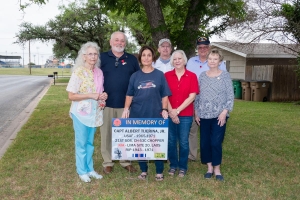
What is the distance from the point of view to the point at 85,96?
5008 mm

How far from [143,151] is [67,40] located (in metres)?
31.6

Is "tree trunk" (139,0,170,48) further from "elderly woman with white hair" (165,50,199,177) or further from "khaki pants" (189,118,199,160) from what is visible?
"elderly woman with white hair" (165,50,199,177)

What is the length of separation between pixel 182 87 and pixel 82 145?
1.67m

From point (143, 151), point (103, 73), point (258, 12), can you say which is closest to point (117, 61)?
point (103, 73)

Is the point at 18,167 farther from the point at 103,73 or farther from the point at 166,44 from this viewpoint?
the point at 166,44

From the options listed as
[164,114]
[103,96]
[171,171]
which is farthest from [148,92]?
[171,171]

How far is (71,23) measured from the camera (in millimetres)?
33531

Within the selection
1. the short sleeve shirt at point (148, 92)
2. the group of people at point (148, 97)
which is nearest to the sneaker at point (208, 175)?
the group of people at point (148, 97)

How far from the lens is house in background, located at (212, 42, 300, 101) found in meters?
18.5

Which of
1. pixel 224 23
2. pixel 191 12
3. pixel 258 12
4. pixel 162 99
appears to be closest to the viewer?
pixel 162 99

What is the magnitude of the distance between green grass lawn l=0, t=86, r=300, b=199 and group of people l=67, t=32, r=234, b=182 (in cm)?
29

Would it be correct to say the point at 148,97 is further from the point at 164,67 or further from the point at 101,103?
the point at 164,67

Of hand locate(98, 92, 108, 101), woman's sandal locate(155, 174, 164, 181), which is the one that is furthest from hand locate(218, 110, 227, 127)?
hand locate(98, 92, 108, 101)

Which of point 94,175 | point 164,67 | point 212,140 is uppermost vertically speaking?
point 164,67
